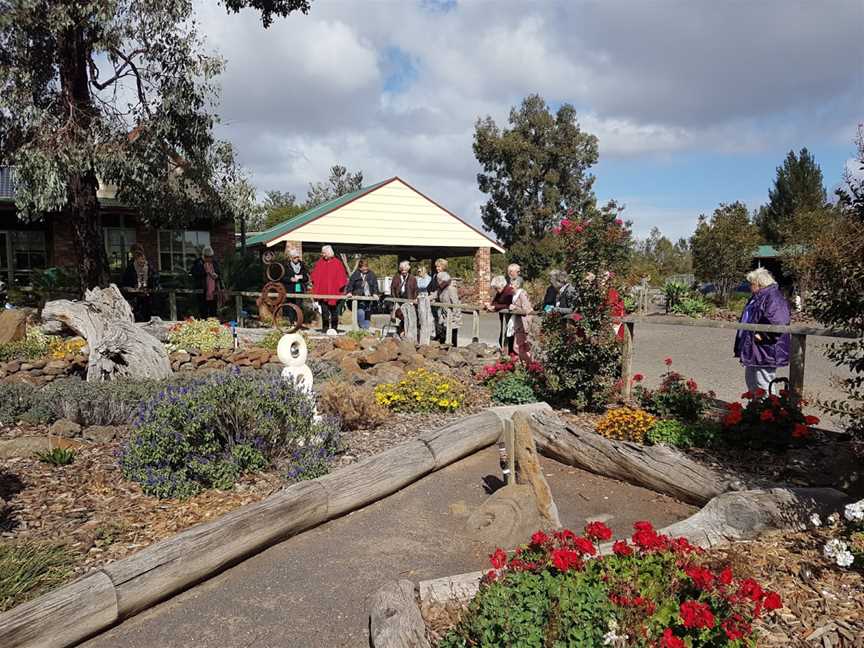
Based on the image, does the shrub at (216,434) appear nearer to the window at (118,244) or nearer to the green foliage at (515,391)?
the green foliage at (515,391)

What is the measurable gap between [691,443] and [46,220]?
59.6 feet

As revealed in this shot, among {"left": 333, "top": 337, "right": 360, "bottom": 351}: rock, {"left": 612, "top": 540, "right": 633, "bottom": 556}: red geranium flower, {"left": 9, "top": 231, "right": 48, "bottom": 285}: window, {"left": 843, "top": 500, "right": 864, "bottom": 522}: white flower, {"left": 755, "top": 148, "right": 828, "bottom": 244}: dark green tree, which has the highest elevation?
{"left": 755, "top": 148, "right": 828, "bottom": 244}: dark green tree

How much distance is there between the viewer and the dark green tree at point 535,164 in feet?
129

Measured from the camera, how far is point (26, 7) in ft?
34.5

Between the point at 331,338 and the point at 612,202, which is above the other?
the point at 612,202

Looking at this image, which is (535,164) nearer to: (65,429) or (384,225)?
(384,225)

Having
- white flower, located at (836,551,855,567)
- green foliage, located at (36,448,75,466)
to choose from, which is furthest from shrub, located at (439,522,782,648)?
green foliage, located at (36,448,75,466)

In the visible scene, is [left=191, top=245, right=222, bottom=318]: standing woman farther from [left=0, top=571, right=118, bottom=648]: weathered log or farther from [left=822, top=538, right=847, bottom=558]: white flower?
[left=822, top=538, right=847, bottom=558]: white flower

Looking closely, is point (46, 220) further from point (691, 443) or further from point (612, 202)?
point (691, 443)

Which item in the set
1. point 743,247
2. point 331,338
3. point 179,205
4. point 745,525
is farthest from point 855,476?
point 743,247

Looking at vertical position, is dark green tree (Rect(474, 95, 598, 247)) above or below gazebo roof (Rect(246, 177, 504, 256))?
above

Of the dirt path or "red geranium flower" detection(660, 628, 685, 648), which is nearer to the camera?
"red geranium flower" detection(660, 628, 685, 648)

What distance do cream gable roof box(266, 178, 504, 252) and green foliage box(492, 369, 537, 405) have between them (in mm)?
13464

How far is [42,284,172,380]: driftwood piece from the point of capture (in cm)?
741
